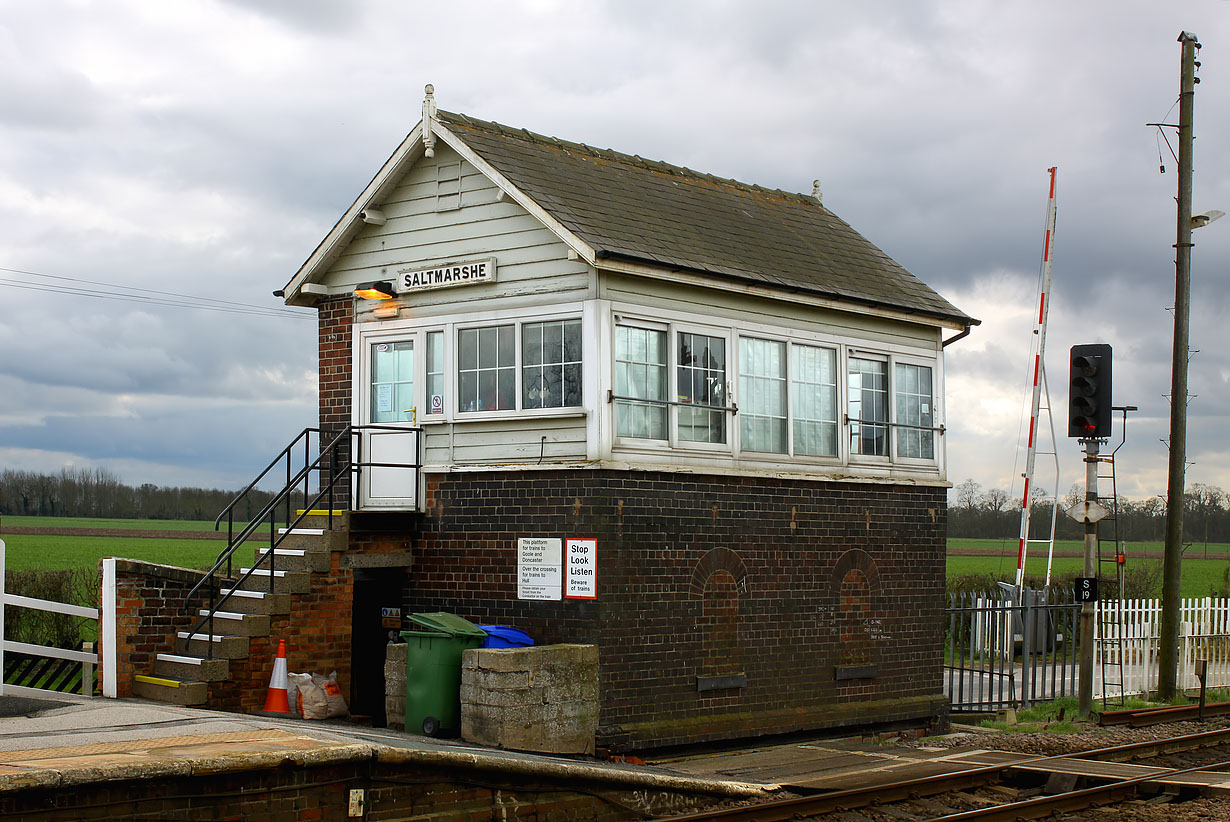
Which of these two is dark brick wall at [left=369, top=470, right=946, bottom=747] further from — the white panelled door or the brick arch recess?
Result: the white panelled door

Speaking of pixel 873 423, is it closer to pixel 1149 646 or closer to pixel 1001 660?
pixel 1001 660

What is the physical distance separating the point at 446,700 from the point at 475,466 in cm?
273

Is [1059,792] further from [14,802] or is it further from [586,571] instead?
[14,802]

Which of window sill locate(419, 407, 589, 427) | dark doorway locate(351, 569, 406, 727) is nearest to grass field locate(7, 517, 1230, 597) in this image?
dark doorway locate(351, 569, 406, 727)

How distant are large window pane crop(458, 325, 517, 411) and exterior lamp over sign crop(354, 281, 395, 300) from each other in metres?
1.19

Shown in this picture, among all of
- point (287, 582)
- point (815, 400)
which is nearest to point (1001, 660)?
point (815, 400)

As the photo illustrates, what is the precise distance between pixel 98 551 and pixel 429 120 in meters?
39.4

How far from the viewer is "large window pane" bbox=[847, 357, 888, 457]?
52.9 feet

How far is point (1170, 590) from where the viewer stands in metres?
19.8

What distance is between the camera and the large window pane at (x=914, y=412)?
16.7 metres

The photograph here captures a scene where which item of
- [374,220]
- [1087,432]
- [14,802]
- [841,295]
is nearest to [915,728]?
[1087,432]

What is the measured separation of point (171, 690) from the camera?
1256 centimetres

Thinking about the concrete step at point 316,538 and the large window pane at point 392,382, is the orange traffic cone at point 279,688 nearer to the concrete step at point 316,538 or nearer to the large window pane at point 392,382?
the concrete step at point 316,538

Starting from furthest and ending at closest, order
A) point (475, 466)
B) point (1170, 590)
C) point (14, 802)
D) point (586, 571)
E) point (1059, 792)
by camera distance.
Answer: point (1170, 590) < point (475, 466) < point (586, 571) < point (1059, 792) < point (14, 802)
